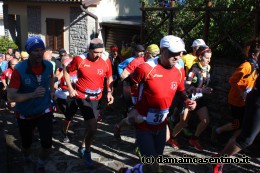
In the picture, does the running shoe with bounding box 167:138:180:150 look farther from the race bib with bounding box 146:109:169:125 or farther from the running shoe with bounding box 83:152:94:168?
the race bib with bounding box 146:109:169:125

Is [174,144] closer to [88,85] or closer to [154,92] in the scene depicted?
[88,85]

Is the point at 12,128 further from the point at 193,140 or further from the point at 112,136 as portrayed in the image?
the point at 193,140

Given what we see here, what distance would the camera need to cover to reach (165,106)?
3496 millimetres

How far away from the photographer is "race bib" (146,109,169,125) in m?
3.44

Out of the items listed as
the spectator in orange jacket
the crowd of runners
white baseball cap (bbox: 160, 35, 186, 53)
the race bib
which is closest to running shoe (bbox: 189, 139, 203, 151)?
the crowd of runners

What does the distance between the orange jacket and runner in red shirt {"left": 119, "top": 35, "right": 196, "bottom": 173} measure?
1381 millimetres

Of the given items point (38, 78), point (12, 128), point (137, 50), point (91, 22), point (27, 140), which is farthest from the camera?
point (91, 22)

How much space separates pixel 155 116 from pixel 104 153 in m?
2.33

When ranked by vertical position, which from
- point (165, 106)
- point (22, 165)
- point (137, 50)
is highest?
point (137, 50)

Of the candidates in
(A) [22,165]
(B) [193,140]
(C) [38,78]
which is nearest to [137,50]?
(B) [193,140]

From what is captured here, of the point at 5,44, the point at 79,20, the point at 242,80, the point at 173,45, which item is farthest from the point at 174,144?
the point at 5,44

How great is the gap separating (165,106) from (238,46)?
148 inches

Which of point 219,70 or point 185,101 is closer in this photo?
point 185,101

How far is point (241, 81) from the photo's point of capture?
468cm
